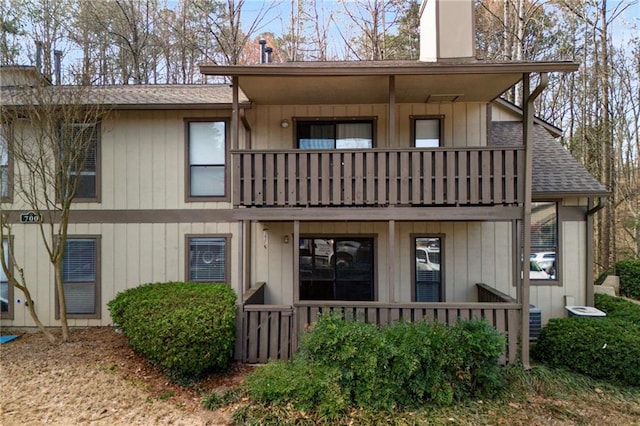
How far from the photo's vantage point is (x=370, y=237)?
7.50 metres

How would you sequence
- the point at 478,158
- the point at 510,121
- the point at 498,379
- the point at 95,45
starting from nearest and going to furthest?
the point at 498,379 → the point at 478,158 → the point at 510,121 → the point at 95,45

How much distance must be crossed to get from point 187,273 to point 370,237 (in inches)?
158

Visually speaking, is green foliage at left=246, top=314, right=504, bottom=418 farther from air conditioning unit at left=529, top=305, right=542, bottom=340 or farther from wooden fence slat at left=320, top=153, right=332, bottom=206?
air conditioning unit at left=529, top=305, right=542, bottom=340

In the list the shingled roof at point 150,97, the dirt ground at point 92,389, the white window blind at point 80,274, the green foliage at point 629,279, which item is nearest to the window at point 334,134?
the shingled roof at point 150,97

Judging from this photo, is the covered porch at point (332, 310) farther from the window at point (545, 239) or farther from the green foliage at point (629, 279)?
the green foliage at point (629, 279)

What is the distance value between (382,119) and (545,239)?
438 cm

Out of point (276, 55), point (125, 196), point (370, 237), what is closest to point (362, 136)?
point (370, 237)

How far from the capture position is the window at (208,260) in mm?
7414

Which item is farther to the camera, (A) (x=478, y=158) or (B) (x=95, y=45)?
(B) (x=95, y=45)

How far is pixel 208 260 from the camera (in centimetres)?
743

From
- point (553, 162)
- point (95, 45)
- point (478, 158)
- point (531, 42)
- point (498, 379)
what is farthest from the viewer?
point (531, 42)

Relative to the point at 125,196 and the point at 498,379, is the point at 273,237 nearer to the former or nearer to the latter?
the point at 125,196

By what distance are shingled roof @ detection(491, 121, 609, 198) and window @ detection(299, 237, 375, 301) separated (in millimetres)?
3810

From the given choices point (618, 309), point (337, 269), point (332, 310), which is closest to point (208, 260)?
point (337, 269)
